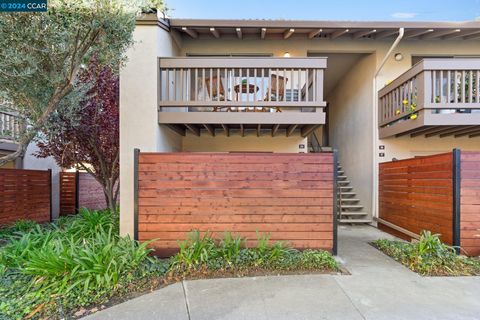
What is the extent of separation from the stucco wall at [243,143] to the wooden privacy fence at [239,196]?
7.73 ft

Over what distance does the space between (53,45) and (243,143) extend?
443 centimetres

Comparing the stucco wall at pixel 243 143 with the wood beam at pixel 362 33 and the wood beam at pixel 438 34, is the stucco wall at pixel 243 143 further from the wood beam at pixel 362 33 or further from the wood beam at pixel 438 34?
the wood beam at pixel 438 34

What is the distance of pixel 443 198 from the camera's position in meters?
4.80

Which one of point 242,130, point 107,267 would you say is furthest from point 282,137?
point 107,267

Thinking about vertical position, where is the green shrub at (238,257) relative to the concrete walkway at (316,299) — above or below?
above

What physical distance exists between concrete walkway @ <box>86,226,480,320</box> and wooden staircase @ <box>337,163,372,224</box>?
3.57 metres

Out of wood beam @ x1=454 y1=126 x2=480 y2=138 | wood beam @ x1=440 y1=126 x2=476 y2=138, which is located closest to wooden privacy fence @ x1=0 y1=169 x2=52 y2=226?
wood beam @ x1=440 y1=126 x2=476 y2=138

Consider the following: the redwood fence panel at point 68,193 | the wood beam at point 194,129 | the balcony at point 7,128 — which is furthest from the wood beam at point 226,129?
the redwood fence panel at point 68,193

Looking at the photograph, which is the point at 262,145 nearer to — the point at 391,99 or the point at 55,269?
the point at 391,99

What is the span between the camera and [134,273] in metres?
3.83

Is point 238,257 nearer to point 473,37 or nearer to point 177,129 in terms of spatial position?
point 177,129

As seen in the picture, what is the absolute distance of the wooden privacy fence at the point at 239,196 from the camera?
15.3ft

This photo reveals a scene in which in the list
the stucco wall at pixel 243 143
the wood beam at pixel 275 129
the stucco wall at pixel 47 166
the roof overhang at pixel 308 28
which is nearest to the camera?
the wood beam at pixel 275 129

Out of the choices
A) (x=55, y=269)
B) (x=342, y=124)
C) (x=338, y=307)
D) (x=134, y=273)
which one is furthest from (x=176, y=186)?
(x=342, y=124)
